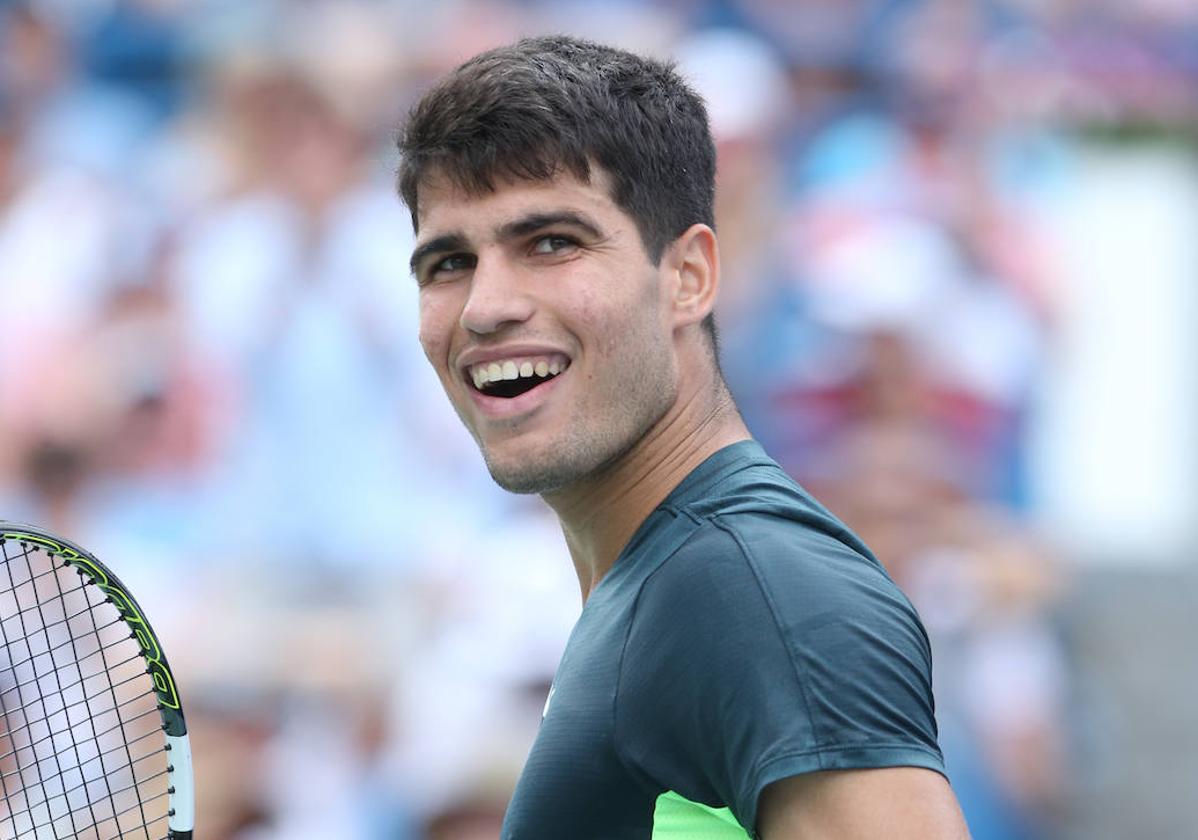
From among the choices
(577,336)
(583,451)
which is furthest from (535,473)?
(577,336)

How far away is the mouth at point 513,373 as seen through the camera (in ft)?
7.33

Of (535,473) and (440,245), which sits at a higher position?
(440,245)

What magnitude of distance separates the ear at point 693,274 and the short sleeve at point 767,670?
46 cm

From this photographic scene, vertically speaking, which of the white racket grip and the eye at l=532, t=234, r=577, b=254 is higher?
the eye at l=532, t=234, r=577, b=254

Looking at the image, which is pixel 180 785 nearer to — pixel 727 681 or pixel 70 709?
pixel 727 681

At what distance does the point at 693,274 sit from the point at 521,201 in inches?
11.4

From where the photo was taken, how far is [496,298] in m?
2.20

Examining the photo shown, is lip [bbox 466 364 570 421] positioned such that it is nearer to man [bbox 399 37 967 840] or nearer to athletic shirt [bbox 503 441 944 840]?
man [bbox 399 37 967 840]

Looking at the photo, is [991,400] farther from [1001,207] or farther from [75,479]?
[75,479]

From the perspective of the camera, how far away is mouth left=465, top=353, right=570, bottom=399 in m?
2.23

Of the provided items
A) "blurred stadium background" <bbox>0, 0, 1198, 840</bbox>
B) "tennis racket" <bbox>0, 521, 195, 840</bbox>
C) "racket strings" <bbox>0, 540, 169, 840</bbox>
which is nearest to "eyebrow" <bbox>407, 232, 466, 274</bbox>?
"tennis racket" <bbox>0, 521, 195, 840</bbox>

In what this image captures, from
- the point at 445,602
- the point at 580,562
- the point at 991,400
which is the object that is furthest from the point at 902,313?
the point at 580,562

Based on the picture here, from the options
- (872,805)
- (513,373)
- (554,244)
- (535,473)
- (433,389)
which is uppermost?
(433,389)

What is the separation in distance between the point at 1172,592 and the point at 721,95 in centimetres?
275
